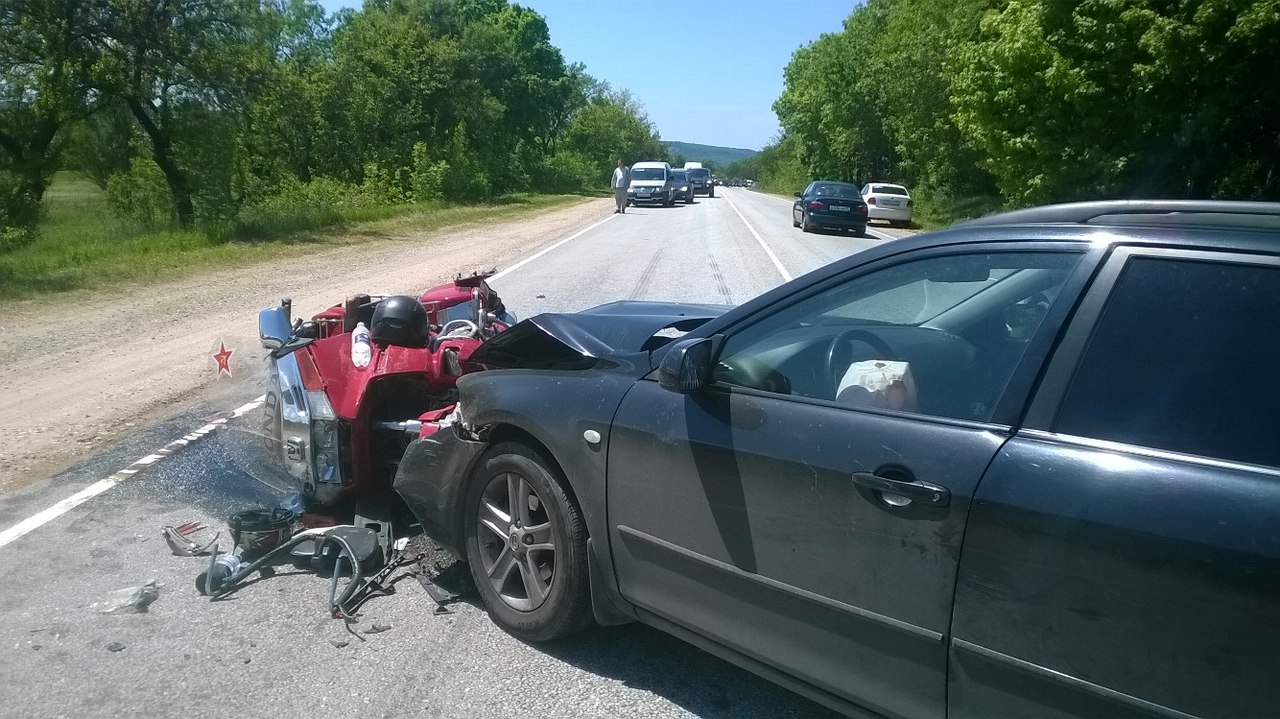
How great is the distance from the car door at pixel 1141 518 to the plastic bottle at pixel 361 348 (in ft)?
10.3

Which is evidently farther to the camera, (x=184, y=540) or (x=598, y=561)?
(x=184, y=540)

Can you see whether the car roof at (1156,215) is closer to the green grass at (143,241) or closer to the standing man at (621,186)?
the green grass at (143,241)

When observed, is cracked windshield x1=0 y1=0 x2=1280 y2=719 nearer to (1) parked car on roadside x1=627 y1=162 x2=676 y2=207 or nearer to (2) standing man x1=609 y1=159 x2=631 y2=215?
(2) standing man x1=609 y1=159 x2=631 y2=215

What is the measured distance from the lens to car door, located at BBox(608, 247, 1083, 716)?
→ 2.68 metres

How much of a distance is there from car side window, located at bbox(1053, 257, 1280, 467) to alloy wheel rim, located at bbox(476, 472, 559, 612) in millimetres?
1978

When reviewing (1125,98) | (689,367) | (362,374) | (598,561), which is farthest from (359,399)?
(1125,98)

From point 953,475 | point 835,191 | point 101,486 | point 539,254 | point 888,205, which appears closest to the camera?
point 953,475

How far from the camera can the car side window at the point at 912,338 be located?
2.81 m

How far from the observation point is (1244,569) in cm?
214

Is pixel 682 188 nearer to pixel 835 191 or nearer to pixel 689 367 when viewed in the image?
pixel 835 191

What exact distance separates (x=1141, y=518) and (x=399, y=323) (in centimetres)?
340

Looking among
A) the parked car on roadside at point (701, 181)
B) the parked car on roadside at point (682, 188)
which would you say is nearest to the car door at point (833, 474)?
the parked car on roadside at point (682, 188)

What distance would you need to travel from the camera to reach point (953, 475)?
2611 mm

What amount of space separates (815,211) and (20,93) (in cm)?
1902
